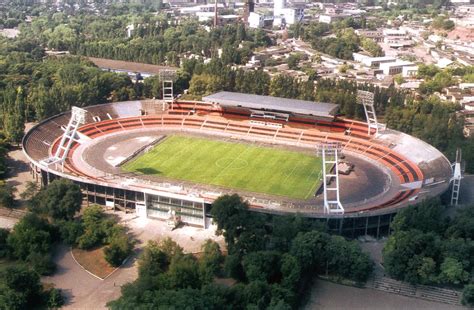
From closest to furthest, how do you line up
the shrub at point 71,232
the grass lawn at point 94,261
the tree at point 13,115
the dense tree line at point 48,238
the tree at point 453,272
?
the dense tree line at point 48,238, the tree at point 453,272, the grass lawn at point 94,261, the shrub at point 71,232, the tree at point 13,115

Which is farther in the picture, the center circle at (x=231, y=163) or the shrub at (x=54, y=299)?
the center circle at (x=231, y=163)

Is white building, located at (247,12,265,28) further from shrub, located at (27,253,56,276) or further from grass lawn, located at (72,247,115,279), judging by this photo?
shrub, located at (27,253,56,276)

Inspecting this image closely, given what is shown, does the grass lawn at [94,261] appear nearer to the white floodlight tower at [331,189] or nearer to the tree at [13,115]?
the white floodlight tower at [331,189]

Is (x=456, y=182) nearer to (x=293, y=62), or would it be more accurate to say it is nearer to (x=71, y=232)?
(x=71, y=232)

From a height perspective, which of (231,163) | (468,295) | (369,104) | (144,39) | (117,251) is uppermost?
(144,39)

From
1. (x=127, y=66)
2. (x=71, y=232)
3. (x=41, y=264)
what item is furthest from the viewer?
(x=127, y=66)

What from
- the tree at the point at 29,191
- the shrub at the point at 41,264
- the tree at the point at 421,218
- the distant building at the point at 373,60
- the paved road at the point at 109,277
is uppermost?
the distant building at the point at 373,60

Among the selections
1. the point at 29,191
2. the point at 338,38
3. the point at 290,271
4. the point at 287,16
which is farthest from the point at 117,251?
the point at 287,16

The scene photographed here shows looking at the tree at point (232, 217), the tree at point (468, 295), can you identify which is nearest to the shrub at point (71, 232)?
the tree at point (232, 217)
